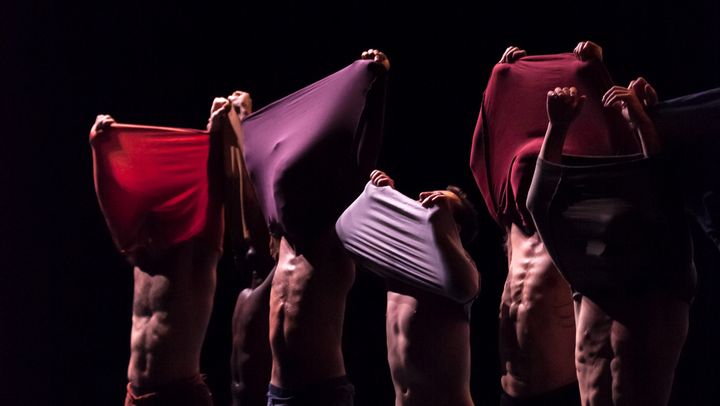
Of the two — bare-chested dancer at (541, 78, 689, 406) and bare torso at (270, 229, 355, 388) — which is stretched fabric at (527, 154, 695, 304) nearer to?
bare-chested dancer at (541, 78, 689, 406)

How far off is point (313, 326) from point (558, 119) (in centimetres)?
118

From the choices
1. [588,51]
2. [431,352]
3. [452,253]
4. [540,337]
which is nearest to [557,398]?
[540,337]

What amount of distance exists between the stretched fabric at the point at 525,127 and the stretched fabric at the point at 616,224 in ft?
1.00

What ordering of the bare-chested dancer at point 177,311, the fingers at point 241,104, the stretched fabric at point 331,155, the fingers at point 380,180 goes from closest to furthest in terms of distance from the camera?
the fingers at point 380,180 < the stretched fabric at point 331,155 < the bare-chested dancer at point 177,311 < the fingers at point 241,104

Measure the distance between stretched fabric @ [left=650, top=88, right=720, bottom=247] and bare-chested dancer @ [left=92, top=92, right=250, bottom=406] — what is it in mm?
1892

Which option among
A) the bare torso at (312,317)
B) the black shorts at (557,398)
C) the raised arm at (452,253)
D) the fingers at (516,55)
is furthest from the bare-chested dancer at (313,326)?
the black shorts at (557,398)

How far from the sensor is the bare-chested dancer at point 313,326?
10.8ft

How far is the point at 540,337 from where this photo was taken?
290cm

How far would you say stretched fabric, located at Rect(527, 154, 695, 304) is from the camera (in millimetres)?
2502

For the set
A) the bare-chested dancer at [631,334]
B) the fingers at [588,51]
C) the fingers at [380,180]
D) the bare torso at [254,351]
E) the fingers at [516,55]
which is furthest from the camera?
the bare torso at [254,351]

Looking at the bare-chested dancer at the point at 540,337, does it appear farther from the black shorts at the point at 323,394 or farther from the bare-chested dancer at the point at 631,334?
the black shorts at the point at 323,394

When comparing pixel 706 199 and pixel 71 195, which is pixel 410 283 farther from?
pixel 71 195

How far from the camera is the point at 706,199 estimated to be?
8.20 feet

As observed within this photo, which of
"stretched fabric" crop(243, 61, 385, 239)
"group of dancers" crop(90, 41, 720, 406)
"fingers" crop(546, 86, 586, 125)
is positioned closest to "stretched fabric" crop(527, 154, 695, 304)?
"group of dancers" crop(90, 41, 720, 406)
